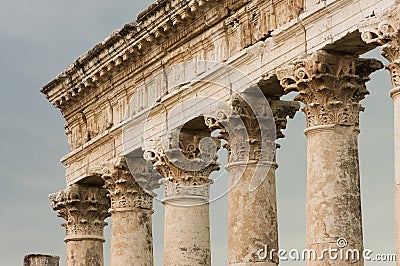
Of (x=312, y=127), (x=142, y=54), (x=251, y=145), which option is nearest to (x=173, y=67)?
(x=142, y=54)

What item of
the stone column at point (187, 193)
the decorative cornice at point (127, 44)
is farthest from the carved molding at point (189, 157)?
the decorative cornice at point (127, 44)

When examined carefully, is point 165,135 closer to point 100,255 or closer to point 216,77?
point 216,77

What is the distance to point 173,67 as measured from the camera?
30.6 meters

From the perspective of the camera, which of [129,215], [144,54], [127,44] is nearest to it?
[144,54]

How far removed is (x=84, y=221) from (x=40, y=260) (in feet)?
6.43

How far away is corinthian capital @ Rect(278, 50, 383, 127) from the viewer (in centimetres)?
2448

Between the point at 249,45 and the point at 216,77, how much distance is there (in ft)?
5.17

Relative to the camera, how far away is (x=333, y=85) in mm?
24656

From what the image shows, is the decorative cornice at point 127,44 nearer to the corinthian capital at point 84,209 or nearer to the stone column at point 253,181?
the stone column at point 253,181

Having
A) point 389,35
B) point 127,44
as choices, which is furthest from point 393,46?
point 127,44
